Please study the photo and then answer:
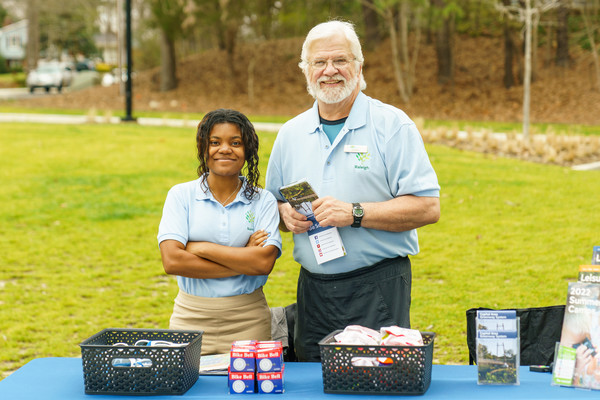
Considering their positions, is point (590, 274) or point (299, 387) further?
point (299, 387)

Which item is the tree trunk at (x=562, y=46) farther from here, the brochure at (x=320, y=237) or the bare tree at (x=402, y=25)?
the brochure at (x=320, y=237)

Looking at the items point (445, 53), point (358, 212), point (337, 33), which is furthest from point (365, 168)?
point (445, 53)

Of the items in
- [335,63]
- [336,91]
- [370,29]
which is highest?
[370,29]

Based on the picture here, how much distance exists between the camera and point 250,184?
3.42m

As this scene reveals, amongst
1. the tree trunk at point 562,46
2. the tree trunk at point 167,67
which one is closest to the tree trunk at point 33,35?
the tree trunk at point 167,67

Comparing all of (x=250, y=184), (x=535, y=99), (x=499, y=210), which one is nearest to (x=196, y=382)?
(x=250, y=184)

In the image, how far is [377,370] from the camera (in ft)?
8.67

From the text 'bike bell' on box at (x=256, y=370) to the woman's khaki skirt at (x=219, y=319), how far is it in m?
0.57

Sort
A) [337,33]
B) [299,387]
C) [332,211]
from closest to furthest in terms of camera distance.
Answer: [299,387] → [332,211] → [337,33]

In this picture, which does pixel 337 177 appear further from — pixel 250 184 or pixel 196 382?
pixel 196 382

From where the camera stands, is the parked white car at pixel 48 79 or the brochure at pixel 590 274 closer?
the brochure at pixel 590 274

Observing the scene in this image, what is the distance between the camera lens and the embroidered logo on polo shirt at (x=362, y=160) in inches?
128

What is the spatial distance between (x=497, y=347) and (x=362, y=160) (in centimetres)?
103

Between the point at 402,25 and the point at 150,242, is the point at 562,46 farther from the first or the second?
the point at 150,242
